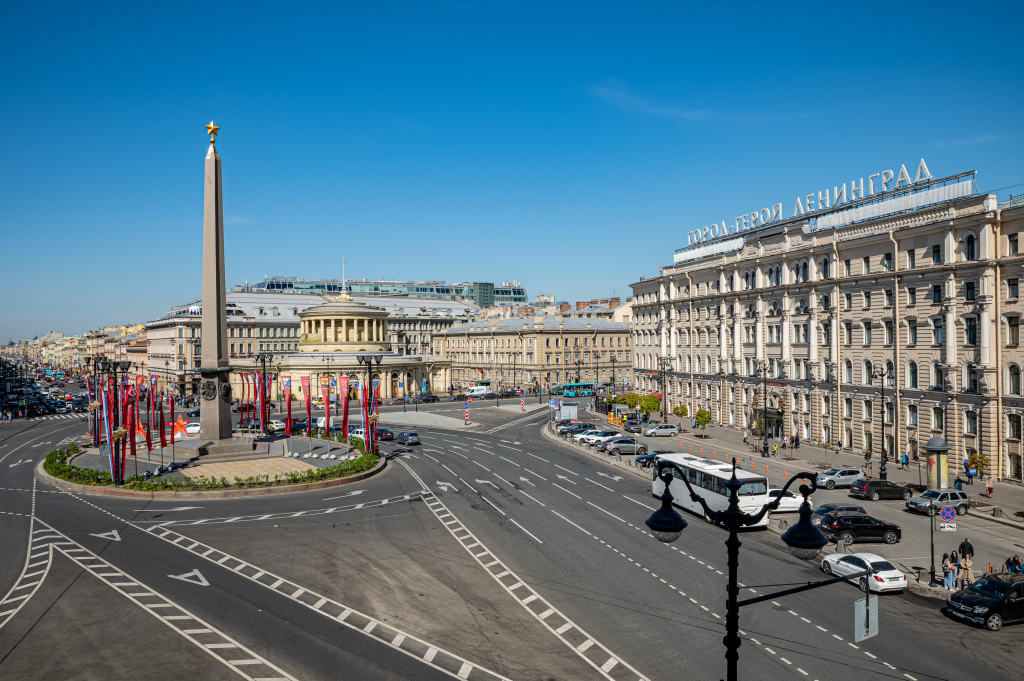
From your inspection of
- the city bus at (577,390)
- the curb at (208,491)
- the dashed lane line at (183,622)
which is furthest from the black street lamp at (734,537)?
the city bus at (577,390)

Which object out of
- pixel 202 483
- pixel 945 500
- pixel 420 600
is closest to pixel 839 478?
pixel 945 500

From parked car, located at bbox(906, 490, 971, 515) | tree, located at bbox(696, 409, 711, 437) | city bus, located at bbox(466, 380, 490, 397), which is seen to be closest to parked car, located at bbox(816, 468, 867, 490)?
parked car, located at bbox(906, 490, 971, 515)

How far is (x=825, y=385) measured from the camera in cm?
5716

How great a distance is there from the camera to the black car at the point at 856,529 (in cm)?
3005

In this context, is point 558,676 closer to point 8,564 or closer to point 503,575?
point 503,575

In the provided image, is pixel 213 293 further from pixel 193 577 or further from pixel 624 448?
pixel 624 448

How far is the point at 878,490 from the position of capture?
3962cm

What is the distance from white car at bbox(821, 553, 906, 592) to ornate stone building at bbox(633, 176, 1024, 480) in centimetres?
2409

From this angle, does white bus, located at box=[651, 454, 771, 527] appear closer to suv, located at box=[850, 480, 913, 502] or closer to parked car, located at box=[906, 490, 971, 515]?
suv, located at box=[850, 480, 913, 502]

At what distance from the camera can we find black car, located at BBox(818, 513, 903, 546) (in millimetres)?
30047

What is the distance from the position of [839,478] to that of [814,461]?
8.59m

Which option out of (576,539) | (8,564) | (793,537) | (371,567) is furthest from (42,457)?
(793,537)

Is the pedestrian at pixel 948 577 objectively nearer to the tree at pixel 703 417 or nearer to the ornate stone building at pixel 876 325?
the ornate stone building at pixel 876 325

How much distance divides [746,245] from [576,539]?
4560 centimetres
